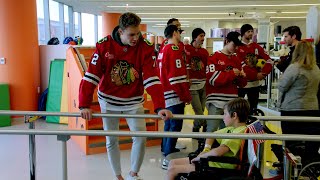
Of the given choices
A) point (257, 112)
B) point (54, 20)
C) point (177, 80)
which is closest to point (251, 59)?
point (257, 112)

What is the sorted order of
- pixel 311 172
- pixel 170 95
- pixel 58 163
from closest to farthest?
pixel 311 172 < pixel 170 95 < pixel 58 163

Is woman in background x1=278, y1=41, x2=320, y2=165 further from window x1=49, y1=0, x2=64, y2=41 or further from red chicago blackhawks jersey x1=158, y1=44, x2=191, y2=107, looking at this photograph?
window x1=49, y1=0, x2=64, y2=41

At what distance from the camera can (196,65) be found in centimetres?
444

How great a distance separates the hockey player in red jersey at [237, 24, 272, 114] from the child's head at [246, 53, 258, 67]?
0.03m

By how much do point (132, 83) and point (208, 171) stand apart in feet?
3.03

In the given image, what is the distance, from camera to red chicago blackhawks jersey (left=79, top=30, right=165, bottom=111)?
270 centimetres

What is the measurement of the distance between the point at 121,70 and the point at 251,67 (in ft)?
7.98

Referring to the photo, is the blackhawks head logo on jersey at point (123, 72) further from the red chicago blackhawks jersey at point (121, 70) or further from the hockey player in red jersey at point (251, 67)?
the hockey player in red jersey at point (251, 67)

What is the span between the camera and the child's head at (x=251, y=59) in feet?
15.2

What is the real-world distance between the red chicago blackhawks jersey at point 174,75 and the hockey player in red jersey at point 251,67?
1149 millimetres

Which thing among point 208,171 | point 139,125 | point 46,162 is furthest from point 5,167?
point 208,171

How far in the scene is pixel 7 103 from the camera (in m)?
6.52

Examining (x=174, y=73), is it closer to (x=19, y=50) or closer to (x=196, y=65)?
(x=196, y=65)

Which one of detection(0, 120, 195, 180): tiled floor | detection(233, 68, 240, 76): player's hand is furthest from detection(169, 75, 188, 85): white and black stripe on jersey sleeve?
detection(0, 120, 195, 180): tiled floor
